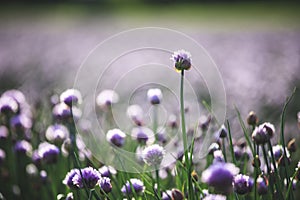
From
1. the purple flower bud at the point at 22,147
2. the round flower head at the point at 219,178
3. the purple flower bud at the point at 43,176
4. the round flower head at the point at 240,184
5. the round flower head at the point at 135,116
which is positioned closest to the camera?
the round flower head at the point at 219,178

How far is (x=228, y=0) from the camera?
19609 millimetres

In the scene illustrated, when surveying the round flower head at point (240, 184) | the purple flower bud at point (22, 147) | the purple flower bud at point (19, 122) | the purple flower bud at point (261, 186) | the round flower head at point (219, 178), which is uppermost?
the purple flower bud at point (19, 122)

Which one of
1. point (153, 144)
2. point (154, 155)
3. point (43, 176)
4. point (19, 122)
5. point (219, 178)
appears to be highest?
point (19, 122)

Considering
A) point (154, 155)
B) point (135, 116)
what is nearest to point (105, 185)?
point (154, 155)

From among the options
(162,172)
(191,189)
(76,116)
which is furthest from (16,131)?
(191,189)

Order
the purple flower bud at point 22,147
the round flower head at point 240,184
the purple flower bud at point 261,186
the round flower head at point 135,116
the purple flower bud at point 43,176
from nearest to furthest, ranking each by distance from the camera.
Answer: the round flower head at point 240,184
the purple flower bud at point 261,186
the purple flower bud at point 43,176
the purple flower bud at point 22,147
the round flower head at point 135,116

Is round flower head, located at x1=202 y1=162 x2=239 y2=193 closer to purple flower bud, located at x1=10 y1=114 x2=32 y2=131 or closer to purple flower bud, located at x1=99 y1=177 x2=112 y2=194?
purple flower bud, located at x1=99 y1=177 x2=112 y2=194

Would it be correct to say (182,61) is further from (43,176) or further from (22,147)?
(22,147)

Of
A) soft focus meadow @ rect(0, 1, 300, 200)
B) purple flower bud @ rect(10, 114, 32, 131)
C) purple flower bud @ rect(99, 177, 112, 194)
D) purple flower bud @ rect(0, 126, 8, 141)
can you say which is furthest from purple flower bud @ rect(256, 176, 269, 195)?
purple flower bud @ rect(0, 126, 8, 141)

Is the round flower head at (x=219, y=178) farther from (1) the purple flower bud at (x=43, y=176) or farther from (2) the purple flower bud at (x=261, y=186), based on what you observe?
(1) the purple flower bud at (x=43, y=176)

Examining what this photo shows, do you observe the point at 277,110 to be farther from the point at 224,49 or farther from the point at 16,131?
the point at 224,49

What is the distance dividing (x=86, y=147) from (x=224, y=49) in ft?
17.6

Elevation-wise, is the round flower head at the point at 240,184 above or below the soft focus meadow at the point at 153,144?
below

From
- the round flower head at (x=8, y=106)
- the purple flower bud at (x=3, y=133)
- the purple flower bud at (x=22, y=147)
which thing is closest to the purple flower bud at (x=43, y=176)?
the purple flower bud at (x=22, y=147)
